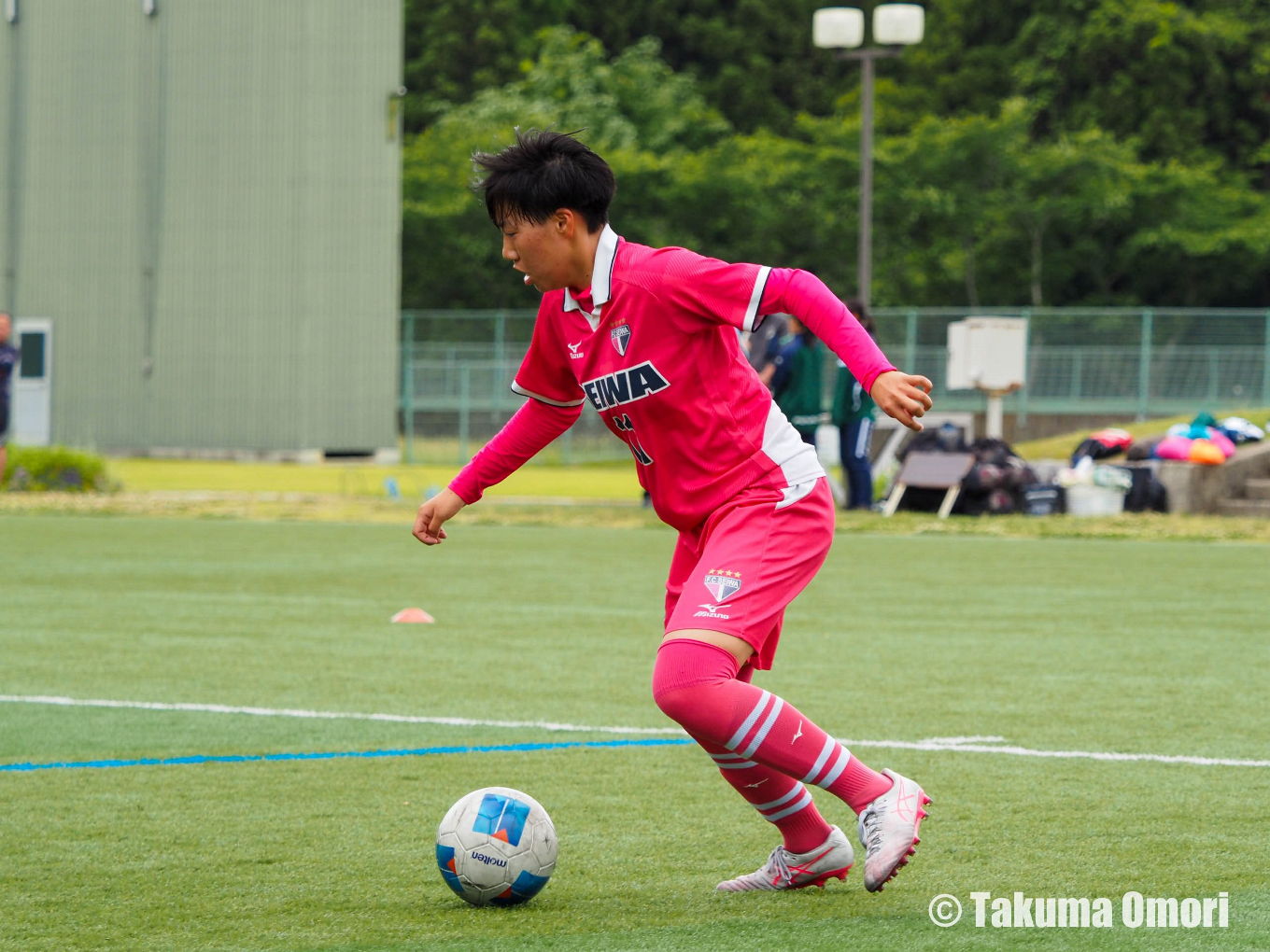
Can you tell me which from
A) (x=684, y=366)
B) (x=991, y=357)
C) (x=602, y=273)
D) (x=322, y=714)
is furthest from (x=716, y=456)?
(x=991, y=357)

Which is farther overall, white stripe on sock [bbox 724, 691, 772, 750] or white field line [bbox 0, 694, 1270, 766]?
white field line [bbox 0, 694, 1270, 766]

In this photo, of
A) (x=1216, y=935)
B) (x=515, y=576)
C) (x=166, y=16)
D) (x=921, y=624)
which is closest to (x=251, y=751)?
(x=1216, y=935)

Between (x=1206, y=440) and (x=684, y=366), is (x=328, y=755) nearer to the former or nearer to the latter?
(x=684, y=366)

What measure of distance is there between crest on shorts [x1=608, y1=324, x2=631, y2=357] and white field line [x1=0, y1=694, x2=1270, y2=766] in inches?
99.5

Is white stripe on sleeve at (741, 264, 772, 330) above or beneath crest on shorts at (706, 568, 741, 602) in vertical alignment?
above

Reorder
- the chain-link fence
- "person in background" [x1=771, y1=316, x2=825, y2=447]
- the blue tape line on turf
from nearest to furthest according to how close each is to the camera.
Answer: the blue tape line on turf → "person in background" [x1=771, y1=316, x2=825, y2=447] → the chain-link fence

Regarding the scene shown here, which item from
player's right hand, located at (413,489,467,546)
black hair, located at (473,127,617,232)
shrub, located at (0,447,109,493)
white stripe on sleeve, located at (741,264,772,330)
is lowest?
shrub, located at (0,447,109,493)

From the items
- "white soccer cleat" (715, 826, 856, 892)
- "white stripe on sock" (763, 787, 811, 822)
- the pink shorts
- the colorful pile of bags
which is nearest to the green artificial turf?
"white soccer cleat" (715, 826, 856, 892)

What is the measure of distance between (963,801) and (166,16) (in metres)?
31.4

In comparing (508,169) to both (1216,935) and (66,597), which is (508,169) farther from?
(66,597)

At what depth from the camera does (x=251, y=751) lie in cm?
641

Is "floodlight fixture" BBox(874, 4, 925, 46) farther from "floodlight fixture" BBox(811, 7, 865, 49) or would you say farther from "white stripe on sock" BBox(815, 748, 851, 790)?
"white stripe on sock" BBox(815, 748, 851, 790)

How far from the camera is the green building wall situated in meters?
33.6

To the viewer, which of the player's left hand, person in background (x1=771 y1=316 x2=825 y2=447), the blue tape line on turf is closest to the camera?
the player's left hand
